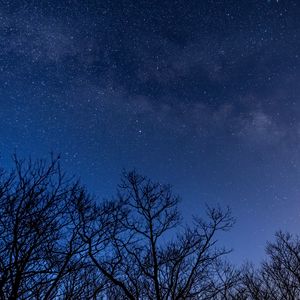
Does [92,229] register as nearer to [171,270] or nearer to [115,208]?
[115,208]

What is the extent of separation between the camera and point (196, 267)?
1102 cm

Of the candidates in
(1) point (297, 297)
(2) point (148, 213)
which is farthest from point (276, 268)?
(2) point (148, 213)

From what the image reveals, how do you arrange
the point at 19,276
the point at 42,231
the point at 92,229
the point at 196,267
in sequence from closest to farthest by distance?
1. the point at 19,276
2. the point at 42,231
3. the point at 92,229
4. the point at 196,267

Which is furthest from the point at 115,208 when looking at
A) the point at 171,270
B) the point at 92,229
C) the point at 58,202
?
the point at 171,270

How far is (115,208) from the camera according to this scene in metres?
8.32

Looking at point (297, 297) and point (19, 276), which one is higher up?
point (19, 276)

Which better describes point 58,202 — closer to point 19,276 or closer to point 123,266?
point 19,276

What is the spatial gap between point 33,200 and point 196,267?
26.0 ft

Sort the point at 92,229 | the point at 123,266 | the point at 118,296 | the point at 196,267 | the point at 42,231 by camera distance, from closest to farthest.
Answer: the point at 42,231 < the point at 92,229 < the point at 123,266 < the point at 196,267 < the point at 118,296

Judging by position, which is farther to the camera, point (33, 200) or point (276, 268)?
point (276, 268)

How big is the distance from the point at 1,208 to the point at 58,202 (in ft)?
3.49

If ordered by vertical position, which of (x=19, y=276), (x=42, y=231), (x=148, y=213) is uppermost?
(x=148, y=213)


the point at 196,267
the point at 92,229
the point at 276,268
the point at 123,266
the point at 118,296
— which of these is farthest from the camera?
the point at 276,268

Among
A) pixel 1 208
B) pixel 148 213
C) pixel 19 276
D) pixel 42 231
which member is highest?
pixel 148 213
